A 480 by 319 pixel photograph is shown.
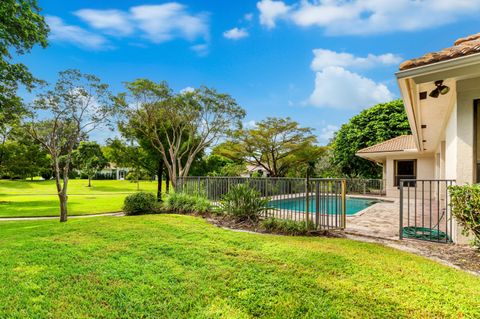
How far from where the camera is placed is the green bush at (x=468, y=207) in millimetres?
4387

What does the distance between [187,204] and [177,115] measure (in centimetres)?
765

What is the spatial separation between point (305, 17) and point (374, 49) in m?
Result: 5.67

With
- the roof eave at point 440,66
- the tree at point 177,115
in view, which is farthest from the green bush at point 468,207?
the tree at point 177,115

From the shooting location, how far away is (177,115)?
54.2 ft

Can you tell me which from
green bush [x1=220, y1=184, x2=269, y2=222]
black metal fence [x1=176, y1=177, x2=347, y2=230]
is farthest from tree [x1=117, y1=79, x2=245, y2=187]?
green bush [x1=220, y1=184, x2=269, y2=222]

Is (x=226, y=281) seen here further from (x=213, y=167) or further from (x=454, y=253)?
(x=213, y=167)

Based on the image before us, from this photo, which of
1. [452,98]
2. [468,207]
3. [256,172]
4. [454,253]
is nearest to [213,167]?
[256,172]

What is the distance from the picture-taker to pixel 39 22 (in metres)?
11.3

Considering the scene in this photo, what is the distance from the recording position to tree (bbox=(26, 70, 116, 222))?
1131cm

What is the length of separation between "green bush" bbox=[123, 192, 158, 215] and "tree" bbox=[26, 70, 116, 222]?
105 inches

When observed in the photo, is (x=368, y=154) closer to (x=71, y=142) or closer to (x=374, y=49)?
(x=374, y=49)

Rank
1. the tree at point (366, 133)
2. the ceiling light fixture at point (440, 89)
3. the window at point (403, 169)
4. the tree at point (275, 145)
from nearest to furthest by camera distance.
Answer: the ceiling light fixture at point (440, 89)
the window at point (403, 169)
the tree at point (275, 145)
the tree at point (366, 133)

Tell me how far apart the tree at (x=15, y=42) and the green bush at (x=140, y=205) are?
645 cm

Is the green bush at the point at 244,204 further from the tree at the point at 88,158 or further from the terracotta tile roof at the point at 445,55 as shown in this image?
the tree at the point at 88,158
